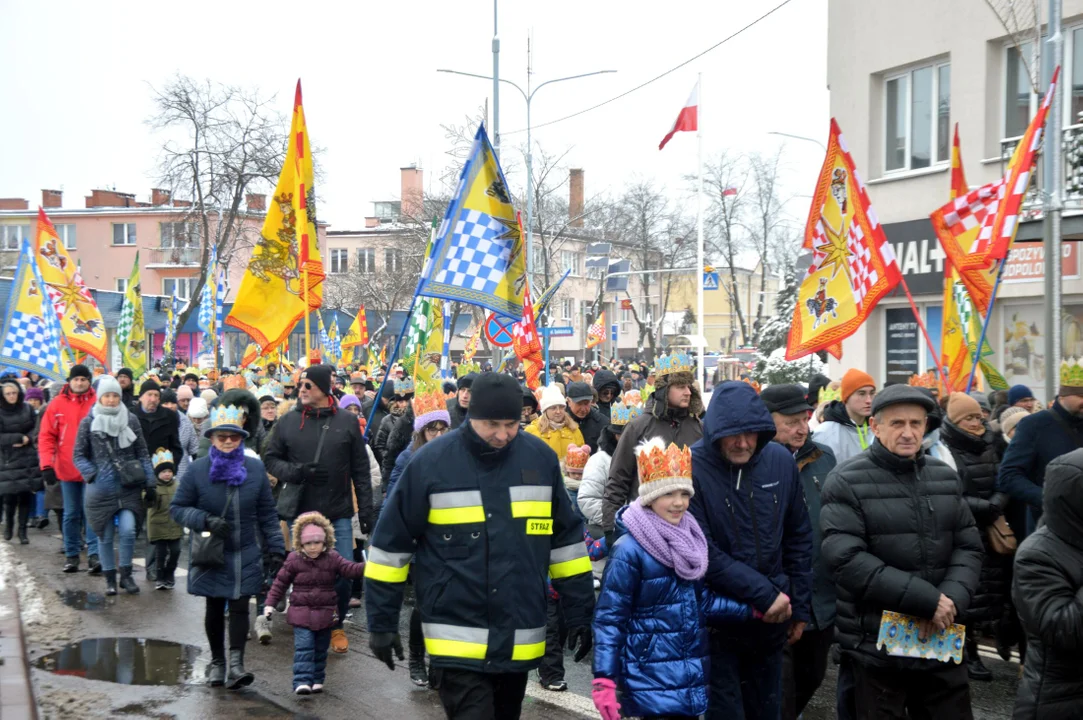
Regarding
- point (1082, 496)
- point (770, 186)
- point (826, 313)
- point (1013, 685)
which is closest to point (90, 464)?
point (826, 313)

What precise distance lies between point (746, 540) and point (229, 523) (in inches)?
158

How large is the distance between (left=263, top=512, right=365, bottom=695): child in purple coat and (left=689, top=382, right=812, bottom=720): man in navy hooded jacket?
11.0ft

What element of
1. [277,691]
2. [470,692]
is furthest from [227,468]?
[470,692]

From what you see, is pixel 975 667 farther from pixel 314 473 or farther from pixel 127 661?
pixel 127 661

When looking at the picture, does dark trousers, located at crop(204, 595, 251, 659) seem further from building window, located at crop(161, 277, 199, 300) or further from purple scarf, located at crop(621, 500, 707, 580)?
building window, located at crop(161, 277, 199, 300)

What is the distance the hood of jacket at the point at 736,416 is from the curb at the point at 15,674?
4160 mm

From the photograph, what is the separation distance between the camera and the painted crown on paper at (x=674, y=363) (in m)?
7.52

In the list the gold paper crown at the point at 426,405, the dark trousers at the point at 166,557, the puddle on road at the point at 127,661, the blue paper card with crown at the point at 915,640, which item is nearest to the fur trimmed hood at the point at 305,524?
the puddle on road at the point at 127,661

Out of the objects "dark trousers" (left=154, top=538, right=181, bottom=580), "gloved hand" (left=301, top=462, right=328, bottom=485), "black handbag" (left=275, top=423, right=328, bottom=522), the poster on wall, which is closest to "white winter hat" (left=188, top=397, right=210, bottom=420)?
"dark trousers" (left=154, top=538, right=181, bottom=580)

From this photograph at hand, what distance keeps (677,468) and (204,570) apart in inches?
160

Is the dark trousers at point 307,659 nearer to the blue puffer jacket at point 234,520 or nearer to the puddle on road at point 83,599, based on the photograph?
the blue puffer jacket at point 234,520

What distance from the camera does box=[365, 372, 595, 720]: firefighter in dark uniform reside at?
4688mm

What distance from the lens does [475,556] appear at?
471cm

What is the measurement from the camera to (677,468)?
4.76 m
